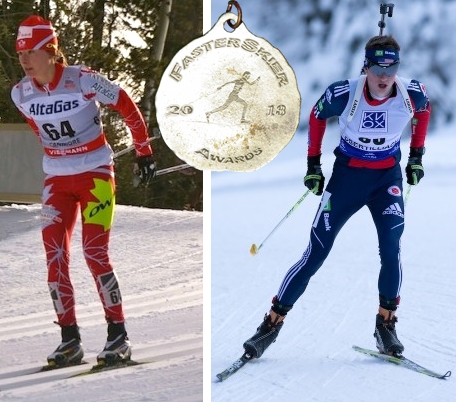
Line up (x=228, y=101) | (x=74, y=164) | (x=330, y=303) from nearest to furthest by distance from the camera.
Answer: (x=228, y=101), (x=74, y=164), (x=330, y=303)

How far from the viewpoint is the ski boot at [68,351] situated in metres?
2.56

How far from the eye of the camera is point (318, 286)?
14.6ft

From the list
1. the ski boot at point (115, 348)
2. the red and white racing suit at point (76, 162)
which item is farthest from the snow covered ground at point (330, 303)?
the red and white racing suit at point (76, 162)

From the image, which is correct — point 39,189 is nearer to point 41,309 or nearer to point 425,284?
point 41,309

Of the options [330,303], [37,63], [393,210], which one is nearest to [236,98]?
[37,63]

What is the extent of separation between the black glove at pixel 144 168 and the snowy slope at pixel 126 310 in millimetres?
575

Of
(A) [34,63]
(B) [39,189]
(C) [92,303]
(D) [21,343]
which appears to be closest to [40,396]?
(D) [21,343]

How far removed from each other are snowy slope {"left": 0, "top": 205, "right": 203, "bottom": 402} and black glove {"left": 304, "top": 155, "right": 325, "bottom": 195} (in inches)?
25.2

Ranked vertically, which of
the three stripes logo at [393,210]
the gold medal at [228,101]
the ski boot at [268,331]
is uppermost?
the gold medal at [228,101]

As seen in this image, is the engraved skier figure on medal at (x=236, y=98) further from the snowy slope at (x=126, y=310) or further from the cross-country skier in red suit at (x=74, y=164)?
the snowy slope at (x=126, y=310)

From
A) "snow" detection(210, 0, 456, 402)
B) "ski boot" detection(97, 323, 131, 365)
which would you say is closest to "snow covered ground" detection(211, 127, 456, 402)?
"snow" detection(210, 0, 456, 402)

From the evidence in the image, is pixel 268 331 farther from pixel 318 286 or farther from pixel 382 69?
pixel 318 286

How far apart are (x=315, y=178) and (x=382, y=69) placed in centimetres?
39

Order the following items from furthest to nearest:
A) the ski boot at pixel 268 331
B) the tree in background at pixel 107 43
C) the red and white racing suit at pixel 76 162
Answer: the tree in background at pixel 107 43
the ski boot at pixel 268 331
the red and white racing suit at pixel 76 162
